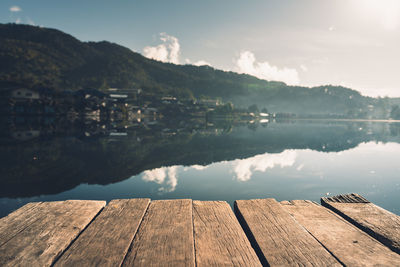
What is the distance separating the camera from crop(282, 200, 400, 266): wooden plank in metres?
1.67

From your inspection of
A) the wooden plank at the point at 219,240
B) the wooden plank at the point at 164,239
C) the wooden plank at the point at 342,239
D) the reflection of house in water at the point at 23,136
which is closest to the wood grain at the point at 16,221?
the wooden plank at the point at 164,239

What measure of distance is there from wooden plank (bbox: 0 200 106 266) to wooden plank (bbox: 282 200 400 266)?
2.28 m

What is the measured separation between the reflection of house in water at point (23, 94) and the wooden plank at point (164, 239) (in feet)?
222

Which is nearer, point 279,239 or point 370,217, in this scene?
point 279,239

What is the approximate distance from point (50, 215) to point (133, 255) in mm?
1300

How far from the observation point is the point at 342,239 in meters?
1.96

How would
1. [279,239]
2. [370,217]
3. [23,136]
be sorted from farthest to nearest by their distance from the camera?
[23,136] → [370,217] → [279,239]

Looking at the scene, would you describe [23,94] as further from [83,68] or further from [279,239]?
[83,68]

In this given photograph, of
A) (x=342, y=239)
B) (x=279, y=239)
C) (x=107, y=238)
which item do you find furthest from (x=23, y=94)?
(x=342, y=239)

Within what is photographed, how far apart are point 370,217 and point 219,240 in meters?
1.76

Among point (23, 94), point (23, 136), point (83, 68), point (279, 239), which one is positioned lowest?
point (23, 136)

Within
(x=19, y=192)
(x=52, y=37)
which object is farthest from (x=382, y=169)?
(x=52, y=37)

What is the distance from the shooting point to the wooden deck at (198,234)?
167 cm

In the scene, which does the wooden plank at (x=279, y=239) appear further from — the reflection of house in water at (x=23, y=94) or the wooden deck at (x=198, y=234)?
the reflection of house in water at (x=23, y=94)
